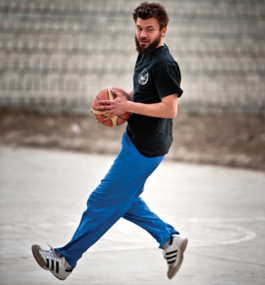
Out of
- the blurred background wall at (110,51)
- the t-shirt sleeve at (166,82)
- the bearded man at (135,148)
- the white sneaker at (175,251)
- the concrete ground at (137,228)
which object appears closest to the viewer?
the t-shirt sleeve at (166,82)

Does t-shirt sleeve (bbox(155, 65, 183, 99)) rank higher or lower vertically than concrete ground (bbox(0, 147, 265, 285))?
higher

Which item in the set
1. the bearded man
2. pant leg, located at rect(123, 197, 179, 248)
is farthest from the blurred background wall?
the bearded man

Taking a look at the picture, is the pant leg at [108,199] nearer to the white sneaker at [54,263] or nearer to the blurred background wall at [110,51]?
the white sneaker at [54,263]

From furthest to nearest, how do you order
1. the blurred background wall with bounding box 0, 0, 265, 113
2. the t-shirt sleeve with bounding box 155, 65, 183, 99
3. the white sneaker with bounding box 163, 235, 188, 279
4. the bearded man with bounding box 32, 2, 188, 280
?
the blurred background wall with bounding box 0, 0, 265, 113 < the white sneaker with bounding box 163, 235, 188, 279 < the bearded man with bounding box 32, 2, 188, 280 < the t-shirt sleeve with bounding box 155, 65, 183, 99

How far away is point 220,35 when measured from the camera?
54.9 feet

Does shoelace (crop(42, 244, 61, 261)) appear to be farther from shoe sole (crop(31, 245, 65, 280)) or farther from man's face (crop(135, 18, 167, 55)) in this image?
man's face (crop(135, 18, 167, 55))

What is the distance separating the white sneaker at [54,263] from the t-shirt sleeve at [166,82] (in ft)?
4.77

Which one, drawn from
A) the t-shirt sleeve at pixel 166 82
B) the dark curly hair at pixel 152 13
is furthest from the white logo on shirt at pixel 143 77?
the dark curly hair at pixel 152 13

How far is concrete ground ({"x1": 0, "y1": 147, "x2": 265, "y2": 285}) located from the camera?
446 centimetres

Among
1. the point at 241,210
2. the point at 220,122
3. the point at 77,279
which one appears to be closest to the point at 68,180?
the point at 241,210

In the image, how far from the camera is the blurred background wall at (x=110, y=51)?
1627cm

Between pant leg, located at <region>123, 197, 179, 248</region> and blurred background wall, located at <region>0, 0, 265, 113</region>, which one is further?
blurred background wall, located at <region>0, 0, 265, 113</region>

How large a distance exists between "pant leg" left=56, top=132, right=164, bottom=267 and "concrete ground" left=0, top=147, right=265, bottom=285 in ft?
1.21

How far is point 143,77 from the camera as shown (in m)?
4.03
